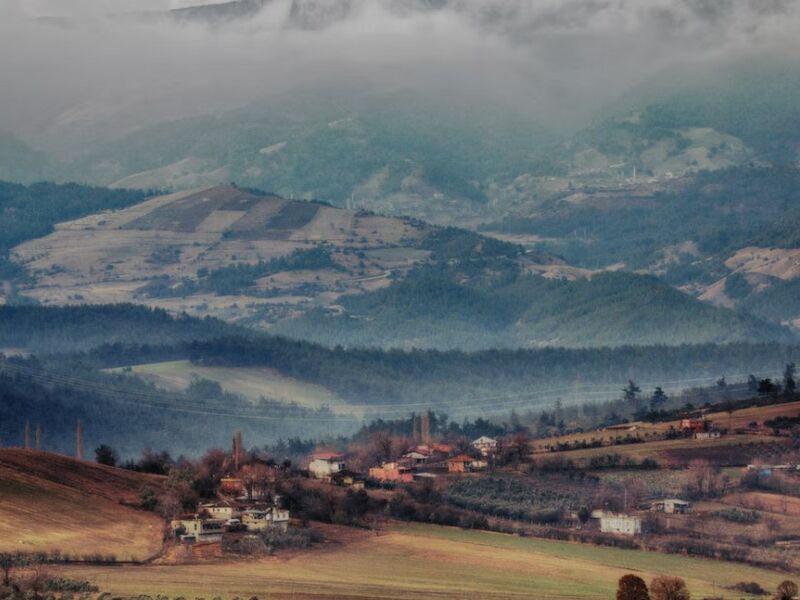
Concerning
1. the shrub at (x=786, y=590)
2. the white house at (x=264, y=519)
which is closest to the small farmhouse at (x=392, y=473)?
the white house at (x=264, y=519)

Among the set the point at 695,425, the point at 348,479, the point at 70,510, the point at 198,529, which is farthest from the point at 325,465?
the point at 70,510

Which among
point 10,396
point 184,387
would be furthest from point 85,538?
point 184,387

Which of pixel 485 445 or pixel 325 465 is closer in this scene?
pixel 325 465

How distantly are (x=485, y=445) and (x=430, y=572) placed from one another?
1782 inches

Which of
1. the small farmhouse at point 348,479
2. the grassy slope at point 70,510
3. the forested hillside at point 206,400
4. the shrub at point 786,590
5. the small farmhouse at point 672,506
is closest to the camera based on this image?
the shrub at point 786,590

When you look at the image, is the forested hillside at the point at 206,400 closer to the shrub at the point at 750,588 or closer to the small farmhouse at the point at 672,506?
the small farmhouse at the point at 672,506

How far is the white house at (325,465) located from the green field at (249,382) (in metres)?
52.4

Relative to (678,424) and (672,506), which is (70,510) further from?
(678,424)

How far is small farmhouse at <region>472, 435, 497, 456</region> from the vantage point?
133m

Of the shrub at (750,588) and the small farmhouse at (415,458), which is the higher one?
the small farmhouse at (415,458)

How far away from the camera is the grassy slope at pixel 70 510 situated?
9131 cm

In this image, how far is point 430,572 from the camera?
9350cm

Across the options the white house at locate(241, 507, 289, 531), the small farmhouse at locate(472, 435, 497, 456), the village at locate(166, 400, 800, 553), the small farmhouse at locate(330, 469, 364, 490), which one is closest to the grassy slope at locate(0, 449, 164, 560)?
the village at locate(166, 400, 800, 553)

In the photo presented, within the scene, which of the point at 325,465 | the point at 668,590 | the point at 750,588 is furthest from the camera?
the point at 325,465
